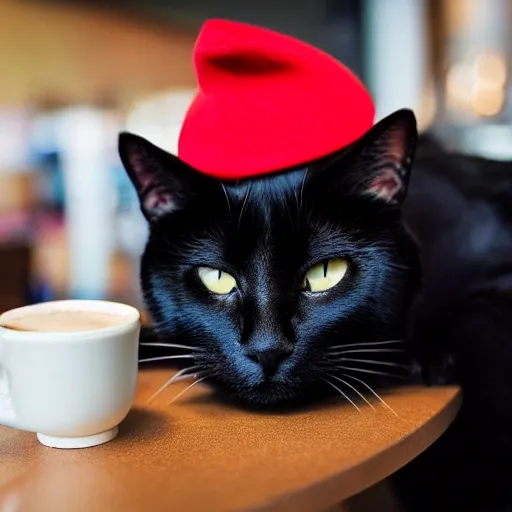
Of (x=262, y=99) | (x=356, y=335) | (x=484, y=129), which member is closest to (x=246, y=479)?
(x=356, y=335)

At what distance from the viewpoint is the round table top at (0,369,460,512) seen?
415mm

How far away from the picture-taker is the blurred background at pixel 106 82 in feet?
10.3

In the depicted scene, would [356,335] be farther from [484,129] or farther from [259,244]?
[484,129]

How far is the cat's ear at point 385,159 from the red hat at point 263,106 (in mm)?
26

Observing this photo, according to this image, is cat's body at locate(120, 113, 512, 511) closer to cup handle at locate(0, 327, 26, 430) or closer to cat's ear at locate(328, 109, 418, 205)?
cat's ear at locate(328, 109, 418, 205)

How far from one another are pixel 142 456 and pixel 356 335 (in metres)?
0.20

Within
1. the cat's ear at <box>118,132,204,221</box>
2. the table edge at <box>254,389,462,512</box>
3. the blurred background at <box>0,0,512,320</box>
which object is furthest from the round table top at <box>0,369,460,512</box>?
the blurred background at <box>0,0,512,320</box>

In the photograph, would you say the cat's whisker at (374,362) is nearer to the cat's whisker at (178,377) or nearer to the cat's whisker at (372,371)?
the cat's whisker at (372,371)

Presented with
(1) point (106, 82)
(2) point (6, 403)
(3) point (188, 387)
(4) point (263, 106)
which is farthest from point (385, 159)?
(1) point (106, 82)

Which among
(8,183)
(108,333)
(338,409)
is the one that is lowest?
(8,183)

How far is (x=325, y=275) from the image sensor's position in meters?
0.60

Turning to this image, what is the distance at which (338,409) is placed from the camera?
22.4 inches

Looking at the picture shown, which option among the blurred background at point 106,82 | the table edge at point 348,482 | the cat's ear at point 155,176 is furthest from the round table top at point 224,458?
the blurred background at point 106,82

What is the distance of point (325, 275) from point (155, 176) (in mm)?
171
